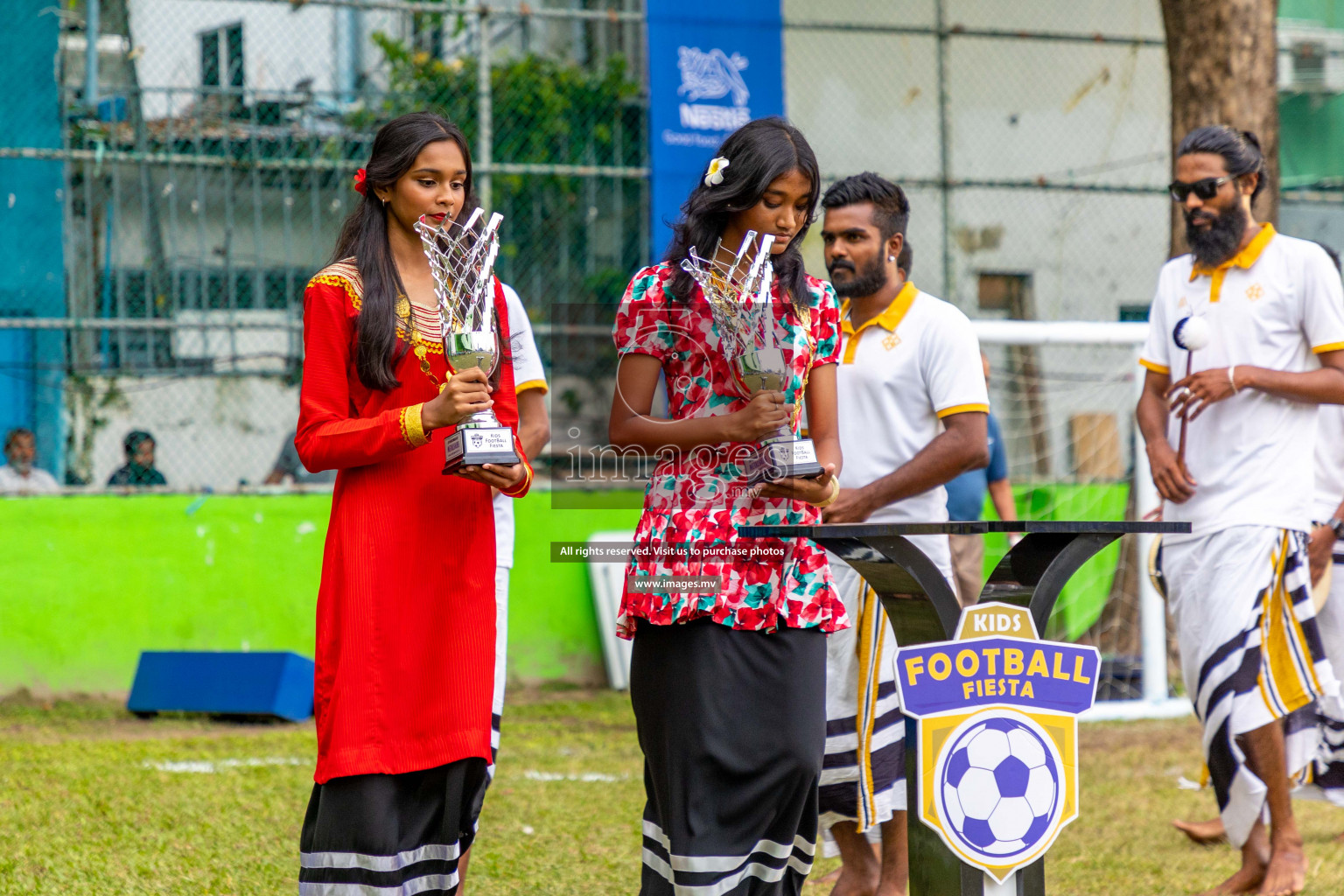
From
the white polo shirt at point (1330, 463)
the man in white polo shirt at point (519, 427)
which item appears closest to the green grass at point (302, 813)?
the man in white polo shirt at point (519, 427)

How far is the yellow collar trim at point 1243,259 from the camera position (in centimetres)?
436

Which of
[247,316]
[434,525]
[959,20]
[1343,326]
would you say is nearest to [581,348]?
[247,316]

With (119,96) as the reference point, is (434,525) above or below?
below

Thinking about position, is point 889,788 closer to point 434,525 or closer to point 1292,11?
point 434,525

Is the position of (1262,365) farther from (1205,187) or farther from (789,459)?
(789,459)

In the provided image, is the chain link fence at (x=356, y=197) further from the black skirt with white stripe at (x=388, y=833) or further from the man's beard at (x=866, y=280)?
the black skirt with white stripe at (x=388, y=833)

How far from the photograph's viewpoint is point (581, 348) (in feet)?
31.2

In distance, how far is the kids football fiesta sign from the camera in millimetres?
2752

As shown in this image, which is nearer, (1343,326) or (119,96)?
(1343,326)

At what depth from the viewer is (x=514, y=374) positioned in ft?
12.9

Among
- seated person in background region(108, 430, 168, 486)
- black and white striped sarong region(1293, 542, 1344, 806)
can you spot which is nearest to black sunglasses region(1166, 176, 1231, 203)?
black and white striped sarong region(1293, 542, 1344, 806)

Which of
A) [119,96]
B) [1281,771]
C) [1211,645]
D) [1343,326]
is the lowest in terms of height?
[1281,771]

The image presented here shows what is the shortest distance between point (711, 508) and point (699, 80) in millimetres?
7111

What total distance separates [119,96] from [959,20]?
6.98 metres
